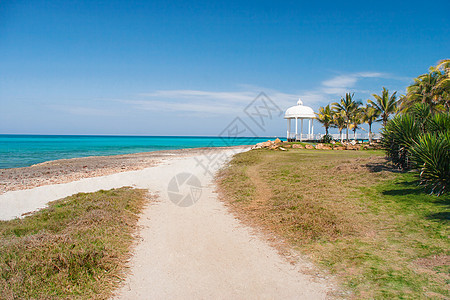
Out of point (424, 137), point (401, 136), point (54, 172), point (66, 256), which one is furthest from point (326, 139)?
point (66, 256)

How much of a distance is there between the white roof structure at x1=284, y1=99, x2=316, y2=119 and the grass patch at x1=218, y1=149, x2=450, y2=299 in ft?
108

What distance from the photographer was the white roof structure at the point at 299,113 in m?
44.6

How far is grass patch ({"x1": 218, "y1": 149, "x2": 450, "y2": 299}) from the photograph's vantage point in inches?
161

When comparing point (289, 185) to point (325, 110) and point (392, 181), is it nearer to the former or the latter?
point (392, 181)

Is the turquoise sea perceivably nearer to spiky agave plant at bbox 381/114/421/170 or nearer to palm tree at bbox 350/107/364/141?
spiky agave plant at bbox 381/114/421/170

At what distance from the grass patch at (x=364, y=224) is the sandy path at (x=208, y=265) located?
68cm

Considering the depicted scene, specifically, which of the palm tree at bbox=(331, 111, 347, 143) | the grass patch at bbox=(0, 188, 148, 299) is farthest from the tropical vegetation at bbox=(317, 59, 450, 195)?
the palm tree at bbox=(331, 111, 347, 143)

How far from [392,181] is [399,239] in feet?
20.2

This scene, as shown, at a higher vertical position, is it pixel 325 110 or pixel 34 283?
pixel 325 110

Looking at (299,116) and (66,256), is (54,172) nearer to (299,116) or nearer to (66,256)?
(66,256)

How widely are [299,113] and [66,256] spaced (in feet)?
144

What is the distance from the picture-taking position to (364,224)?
661cm

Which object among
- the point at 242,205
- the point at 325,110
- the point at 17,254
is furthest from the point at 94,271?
the point at 325,110

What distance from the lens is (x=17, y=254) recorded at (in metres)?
4.36
